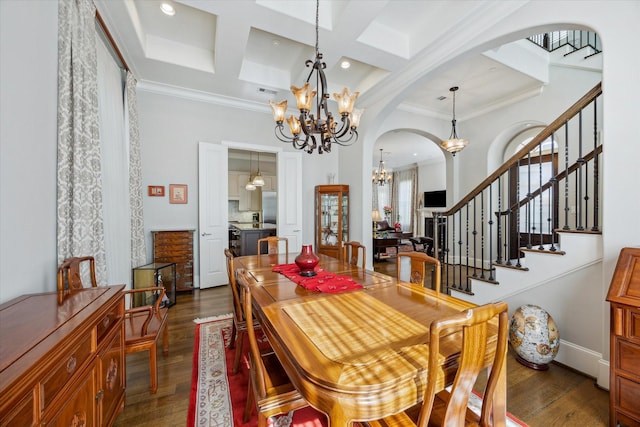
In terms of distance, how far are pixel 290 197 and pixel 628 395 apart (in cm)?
427

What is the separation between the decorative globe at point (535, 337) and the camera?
6.59 feet

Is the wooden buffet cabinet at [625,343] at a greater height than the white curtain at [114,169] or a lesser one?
lesser

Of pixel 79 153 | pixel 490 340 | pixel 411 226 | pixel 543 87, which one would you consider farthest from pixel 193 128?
pixel 411 226

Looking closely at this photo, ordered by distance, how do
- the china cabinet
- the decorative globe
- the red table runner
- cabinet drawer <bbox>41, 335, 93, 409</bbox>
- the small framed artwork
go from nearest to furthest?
cabinet drawer <bbox>41, 335, 93, 409</bbox>
the red table runner
the decorative globe
the small framed artwork
the china cabinet

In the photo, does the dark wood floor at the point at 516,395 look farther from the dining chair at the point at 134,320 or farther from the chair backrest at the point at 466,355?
the chair backrest at the point at 466,355

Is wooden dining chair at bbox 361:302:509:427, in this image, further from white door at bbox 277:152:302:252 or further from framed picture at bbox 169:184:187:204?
framed picture at bbox 169:184:187:204

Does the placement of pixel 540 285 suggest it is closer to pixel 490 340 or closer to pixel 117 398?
pixel 490 340

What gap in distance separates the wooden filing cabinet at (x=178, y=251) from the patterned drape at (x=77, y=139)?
168 centimetres

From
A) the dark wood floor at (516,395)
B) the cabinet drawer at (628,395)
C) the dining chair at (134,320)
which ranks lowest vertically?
the dark wood floor at (516,395)

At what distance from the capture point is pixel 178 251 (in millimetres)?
3920

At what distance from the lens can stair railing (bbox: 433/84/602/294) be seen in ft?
7.25

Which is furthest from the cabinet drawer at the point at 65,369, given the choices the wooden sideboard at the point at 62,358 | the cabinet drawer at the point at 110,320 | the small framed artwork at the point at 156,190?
the small framed artwork at the point at 156,190

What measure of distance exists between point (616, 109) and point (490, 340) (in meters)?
1.93

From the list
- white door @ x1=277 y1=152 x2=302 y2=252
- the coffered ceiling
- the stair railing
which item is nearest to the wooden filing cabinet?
white door @ x1=277 y1=152 x2=302 y2=252
